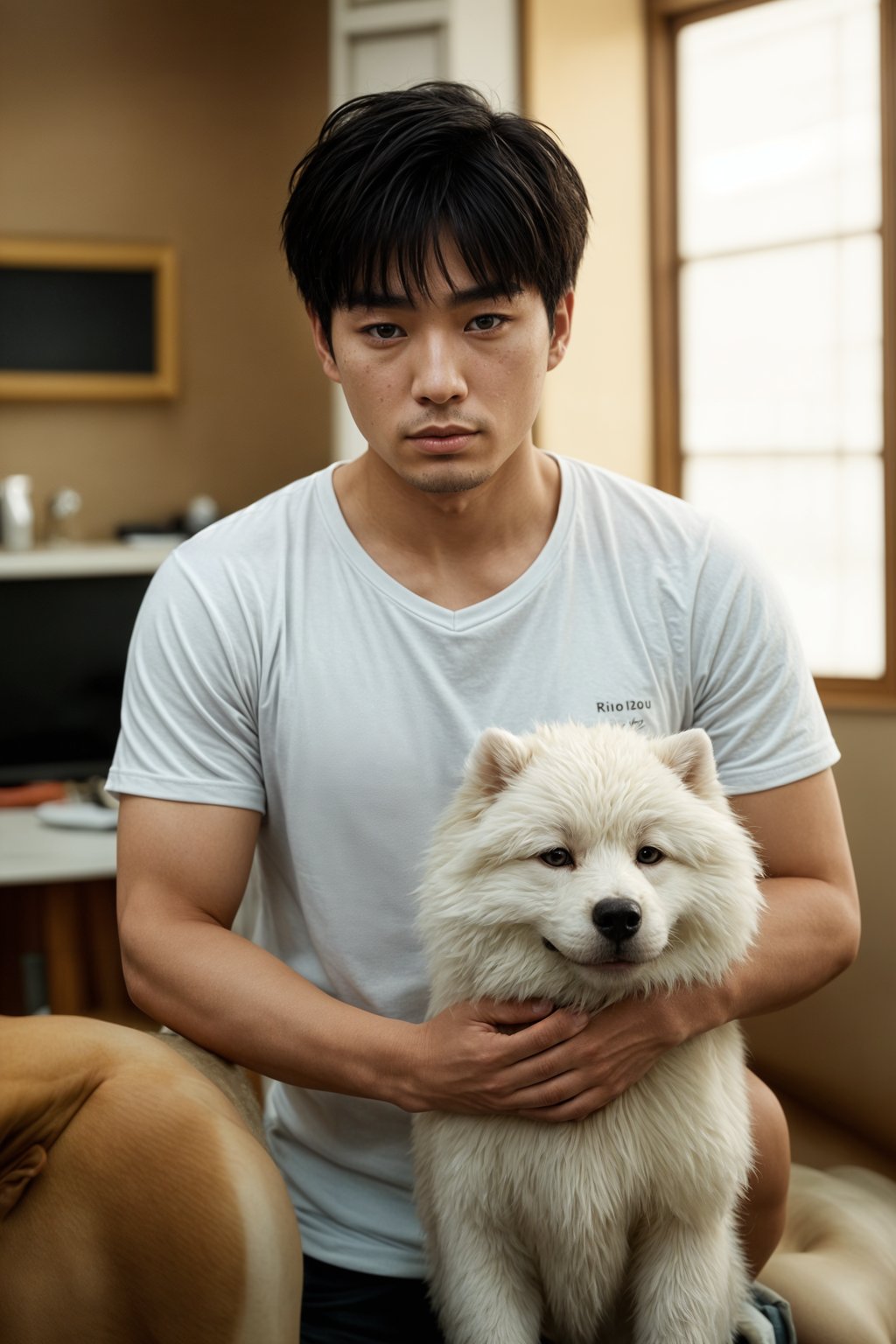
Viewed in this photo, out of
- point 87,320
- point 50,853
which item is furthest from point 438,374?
point 87,320

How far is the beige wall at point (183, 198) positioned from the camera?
4.02m

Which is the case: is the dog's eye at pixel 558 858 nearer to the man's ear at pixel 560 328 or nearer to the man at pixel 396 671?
the man at pixel 396 671

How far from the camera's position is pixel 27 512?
385 centimetres

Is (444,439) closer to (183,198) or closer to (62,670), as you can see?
(62,670)

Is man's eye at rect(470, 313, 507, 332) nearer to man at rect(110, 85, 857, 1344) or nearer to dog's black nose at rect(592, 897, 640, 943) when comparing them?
man at rect(110, 85, 857, 1344)

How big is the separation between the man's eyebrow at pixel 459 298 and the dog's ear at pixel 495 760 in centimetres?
44

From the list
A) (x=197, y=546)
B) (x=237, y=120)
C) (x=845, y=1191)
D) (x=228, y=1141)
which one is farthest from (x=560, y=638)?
(x=237, y=120)

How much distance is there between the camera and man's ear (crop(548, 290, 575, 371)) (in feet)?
4.66

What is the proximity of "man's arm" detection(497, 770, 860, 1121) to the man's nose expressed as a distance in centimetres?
52

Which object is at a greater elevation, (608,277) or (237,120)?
(237,120)

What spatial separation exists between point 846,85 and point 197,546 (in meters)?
2.49

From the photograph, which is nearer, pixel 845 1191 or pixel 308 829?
pixel 308 829

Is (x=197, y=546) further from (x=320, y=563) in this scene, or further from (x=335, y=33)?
(x=335, y=33)

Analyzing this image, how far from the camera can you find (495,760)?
3.76 feet
